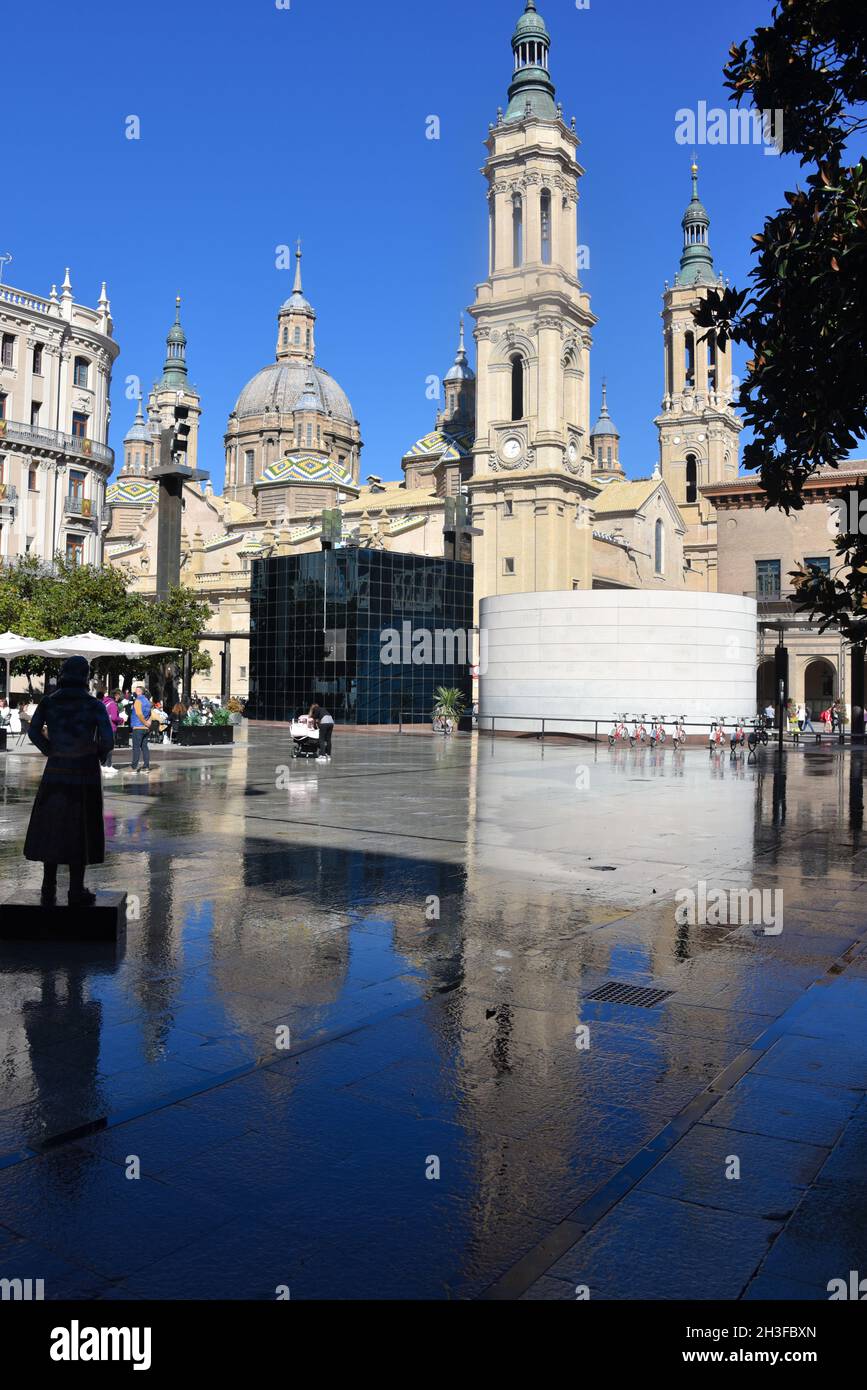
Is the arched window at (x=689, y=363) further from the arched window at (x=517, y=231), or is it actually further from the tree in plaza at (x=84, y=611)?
the tree in plaza at (x=84, y=611)

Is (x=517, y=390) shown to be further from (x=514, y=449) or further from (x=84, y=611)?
(x=84, y=611)

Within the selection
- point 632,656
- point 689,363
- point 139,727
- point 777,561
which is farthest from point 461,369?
point 139,727

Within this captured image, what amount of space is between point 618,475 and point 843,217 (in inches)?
4376

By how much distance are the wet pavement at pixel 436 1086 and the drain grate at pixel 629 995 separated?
1.8 inches

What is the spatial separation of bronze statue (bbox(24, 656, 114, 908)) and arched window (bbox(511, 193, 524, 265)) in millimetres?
63549

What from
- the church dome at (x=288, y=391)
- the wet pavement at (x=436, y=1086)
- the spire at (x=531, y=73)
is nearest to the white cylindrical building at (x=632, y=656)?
the wet pavement at (x=436, y=1086)

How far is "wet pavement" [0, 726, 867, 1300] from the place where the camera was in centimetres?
331

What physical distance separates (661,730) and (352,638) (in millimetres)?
24027

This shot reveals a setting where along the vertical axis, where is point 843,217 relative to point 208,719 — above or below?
above

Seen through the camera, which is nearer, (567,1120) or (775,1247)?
(775,1247)

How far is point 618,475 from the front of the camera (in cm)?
11375

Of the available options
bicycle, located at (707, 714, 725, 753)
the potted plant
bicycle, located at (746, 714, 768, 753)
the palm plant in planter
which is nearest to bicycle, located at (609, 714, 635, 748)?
bicycle, located at (707, 714, 725, 753)

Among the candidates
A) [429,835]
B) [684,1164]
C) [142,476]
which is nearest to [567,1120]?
[684,1164]
